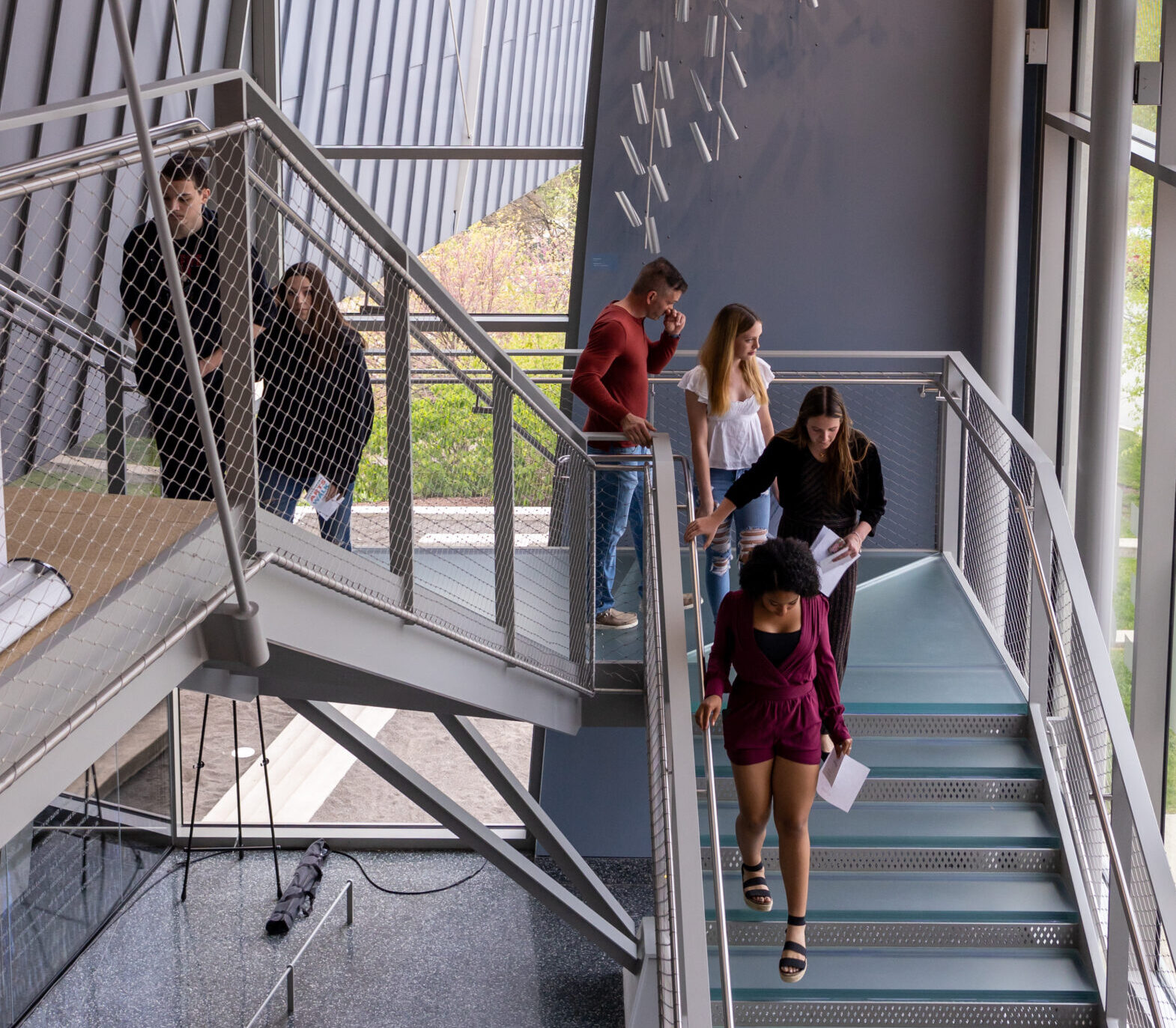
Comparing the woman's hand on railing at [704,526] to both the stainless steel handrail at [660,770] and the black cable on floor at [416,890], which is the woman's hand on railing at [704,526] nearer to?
the stainless steel handrail at [660,770]

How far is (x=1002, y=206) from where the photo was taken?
21.0 feet

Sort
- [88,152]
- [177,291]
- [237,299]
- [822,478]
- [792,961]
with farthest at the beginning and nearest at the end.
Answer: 1. [822,478]
2. [792,961]
3. [237,299]
4. [88,152]
5. [177,291]

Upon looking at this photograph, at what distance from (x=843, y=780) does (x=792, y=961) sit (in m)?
0.55

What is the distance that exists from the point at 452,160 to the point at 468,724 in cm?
337

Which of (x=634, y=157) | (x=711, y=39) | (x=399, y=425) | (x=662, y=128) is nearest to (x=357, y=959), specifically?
(x=399, y=425)

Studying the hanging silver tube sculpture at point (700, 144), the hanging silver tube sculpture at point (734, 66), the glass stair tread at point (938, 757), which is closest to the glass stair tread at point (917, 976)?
the glass stair tread at point (938, 757)

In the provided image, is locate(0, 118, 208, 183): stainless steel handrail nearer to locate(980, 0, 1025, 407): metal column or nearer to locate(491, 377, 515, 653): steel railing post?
locate(491, 377, 515, 653): steel railing post

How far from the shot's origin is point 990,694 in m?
4.55

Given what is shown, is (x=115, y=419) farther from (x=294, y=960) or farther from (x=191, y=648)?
(x=294, y=960)

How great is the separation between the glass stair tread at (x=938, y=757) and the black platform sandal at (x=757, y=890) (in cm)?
67

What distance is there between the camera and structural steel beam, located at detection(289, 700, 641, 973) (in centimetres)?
550

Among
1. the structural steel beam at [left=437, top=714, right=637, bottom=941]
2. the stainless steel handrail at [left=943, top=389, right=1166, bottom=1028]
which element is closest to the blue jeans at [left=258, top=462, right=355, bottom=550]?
the structural steel beam at [left=437, top=714, right=637, bottom=941]

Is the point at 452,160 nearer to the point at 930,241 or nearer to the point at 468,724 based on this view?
the point at 930,241

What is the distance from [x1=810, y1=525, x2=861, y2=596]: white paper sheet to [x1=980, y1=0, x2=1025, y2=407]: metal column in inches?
118
